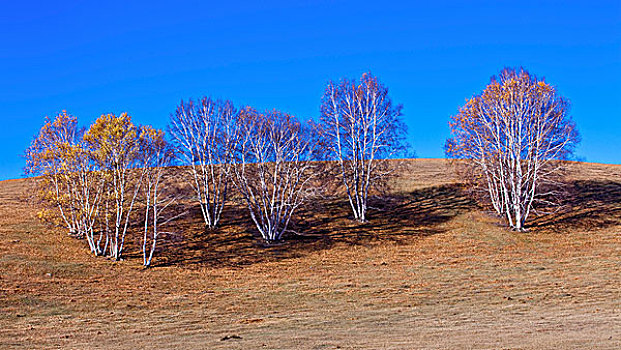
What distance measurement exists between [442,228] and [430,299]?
17.8 meters

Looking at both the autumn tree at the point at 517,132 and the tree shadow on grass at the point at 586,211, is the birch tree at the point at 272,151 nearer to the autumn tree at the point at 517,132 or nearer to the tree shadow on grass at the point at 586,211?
the autumn tree at the point at 517,132

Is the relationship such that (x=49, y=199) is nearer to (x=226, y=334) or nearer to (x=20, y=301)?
(x=20, y=301)

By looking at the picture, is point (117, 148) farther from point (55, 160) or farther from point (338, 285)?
point (338, 285)

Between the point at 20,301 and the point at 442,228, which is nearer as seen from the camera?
the point at 20,301

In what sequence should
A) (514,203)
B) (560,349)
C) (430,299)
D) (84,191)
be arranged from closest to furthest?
(560,349) < (430,299) < (84,191) < (514,203)

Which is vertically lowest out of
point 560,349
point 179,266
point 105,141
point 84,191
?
point 560,349

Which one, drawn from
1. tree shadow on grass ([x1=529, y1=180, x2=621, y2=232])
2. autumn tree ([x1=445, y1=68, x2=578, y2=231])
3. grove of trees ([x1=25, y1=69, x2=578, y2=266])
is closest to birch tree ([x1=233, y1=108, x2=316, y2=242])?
grove of trees ([x1=25, y1=69, x2=578, y2=266])

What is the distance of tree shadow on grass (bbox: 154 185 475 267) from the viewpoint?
34.4m

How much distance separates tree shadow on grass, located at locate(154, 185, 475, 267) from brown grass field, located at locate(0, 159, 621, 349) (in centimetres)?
18

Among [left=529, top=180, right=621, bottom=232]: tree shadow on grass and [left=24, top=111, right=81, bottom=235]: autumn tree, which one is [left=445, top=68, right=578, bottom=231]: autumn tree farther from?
[left=24, top=111, right=81, bottom=235]: autumn tree

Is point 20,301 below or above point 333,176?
below

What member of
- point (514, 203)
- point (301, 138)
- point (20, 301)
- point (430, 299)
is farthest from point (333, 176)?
point (20, 301)

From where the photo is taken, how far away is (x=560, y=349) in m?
12.5

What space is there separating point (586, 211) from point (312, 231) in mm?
24546
